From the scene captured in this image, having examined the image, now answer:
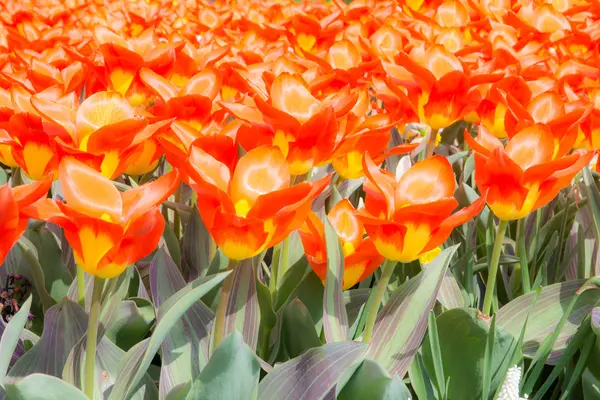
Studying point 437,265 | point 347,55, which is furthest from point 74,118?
point 347,55

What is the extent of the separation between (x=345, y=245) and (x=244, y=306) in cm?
17

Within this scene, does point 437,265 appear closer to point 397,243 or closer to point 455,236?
point 397,243

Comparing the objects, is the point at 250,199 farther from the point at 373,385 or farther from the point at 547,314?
the point at 547,314

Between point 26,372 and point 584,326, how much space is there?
2.69 ft

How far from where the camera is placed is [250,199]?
3.23 feet

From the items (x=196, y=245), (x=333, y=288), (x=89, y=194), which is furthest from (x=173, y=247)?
(x=89, y=194)

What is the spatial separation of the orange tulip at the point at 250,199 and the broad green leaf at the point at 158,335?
51 millimetres

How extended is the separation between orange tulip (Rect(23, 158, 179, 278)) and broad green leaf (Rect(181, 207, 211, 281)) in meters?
0.47

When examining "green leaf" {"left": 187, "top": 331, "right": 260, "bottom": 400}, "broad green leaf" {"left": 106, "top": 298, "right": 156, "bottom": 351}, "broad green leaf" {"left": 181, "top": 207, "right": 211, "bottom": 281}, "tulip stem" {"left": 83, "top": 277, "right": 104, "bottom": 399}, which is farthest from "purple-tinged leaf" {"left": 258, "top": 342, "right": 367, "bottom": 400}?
"broad green leaf" {"left": 181, "top": 207, "right": 211, "bottom": 281}

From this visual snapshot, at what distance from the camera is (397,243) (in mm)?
1029

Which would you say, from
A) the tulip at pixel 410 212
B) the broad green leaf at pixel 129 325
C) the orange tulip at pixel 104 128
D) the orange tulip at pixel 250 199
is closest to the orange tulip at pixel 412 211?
the tulip at pixel 410 212

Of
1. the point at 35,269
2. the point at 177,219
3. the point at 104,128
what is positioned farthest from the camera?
the point at 177,219

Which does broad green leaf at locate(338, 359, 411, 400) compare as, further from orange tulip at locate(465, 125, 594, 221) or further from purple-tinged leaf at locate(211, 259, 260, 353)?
orange tulip at locate(465, 125, 594, 221)

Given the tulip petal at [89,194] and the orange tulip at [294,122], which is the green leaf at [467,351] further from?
the tulip petal at [89,194]
